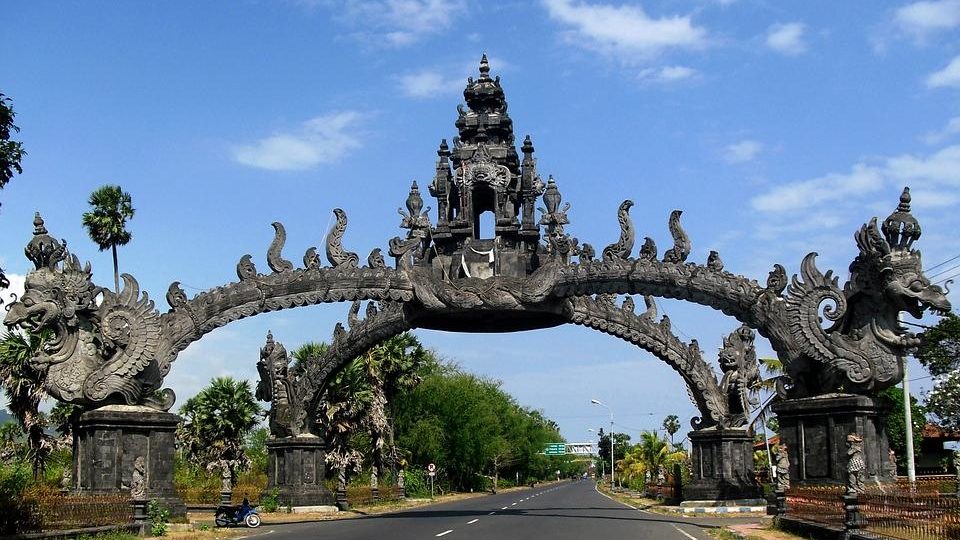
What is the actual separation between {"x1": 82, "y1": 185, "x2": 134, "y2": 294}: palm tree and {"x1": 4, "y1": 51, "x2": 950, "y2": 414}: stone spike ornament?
20.3m

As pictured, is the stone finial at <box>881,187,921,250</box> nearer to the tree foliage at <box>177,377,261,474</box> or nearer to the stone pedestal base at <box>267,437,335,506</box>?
the stone pedestal base at <box>267,437,335,506</box>

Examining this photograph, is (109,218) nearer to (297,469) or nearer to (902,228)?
(297,469)

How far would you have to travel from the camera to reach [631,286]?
2984 centimetres

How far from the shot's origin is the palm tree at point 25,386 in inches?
1510

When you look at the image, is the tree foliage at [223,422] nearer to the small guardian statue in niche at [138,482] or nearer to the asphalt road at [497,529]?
the asphalt road at [497,529]

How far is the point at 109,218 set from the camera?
50781 millimetres

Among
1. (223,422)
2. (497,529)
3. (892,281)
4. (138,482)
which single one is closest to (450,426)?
(223,422)

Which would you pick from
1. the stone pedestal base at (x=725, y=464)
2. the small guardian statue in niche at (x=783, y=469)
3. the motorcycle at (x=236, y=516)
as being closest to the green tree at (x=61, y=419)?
the motorcycle at (x=236, y=516)

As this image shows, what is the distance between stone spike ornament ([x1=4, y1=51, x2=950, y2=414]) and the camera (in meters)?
24.6

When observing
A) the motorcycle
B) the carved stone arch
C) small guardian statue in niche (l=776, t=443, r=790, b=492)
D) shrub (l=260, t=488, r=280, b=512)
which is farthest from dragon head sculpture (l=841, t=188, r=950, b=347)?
shrub (l=260, t=488, r=280, b=512)

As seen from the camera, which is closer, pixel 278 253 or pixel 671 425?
pixel 278 253

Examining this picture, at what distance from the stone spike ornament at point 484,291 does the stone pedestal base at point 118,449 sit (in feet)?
1.89

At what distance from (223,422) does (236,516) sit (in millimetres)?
20313

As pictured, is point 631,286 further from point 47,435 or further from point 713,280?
point 47,435
